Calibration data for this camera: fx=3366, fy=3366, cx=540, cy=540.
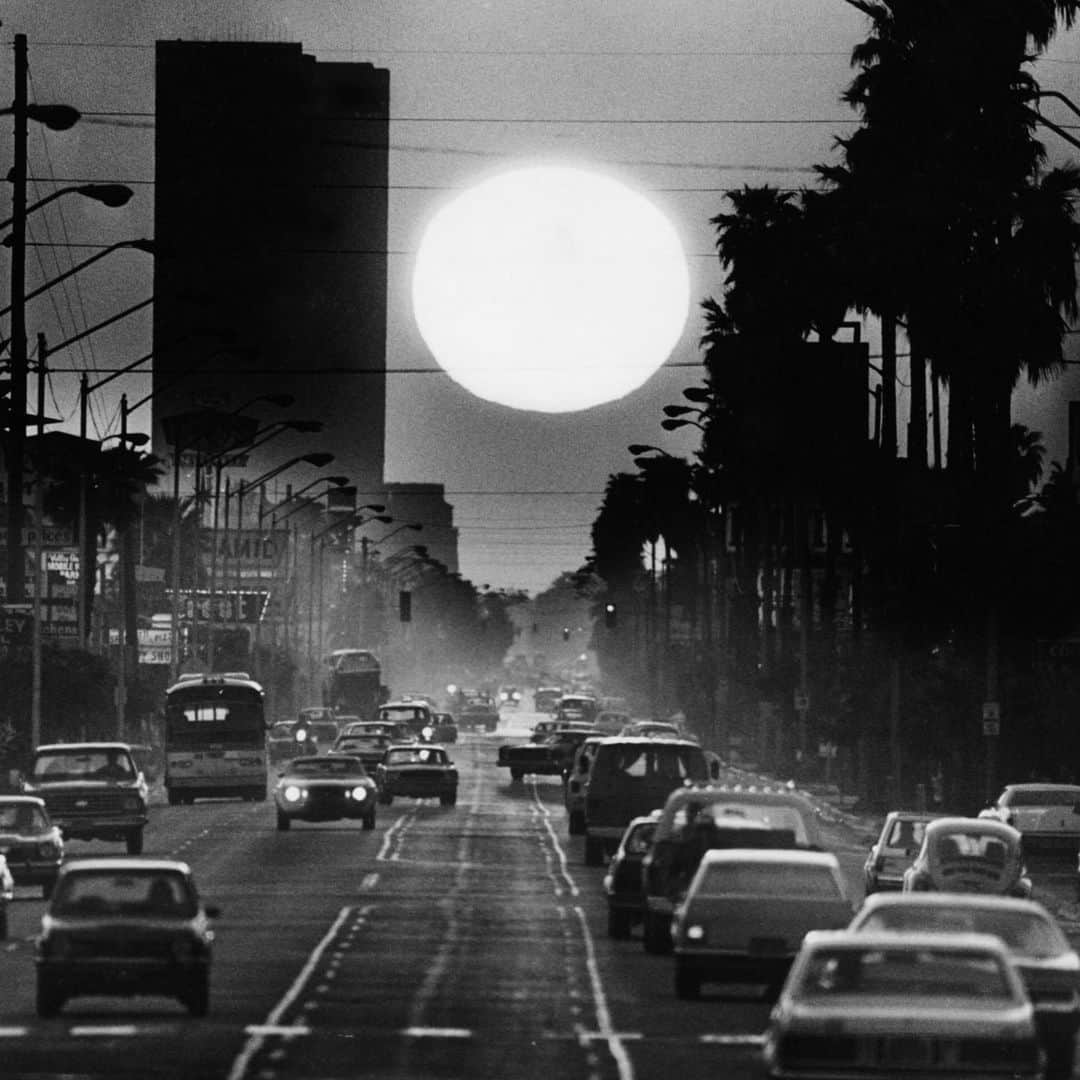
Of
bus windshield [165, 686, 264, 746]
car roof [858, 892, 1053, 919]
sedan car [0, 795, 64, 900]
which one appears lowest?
sedan car [0, 795, 64, 900]

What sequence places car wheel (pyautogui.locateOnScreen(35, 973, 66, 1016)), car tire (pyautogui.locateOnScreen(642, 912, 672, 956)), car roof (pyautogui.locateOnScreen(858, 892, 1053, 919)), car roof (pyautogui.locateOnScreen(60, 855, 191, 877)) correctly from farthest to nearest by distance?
car tire (pyautogui.locateOnScreen(642, 912, 672, 956)), car roof (pyautogui.locateOnScreen(60, 855, 191, 877)), car wheel (pyautogui.locateOnScreen(35, 973, 66, 1016)), car roof (pyautogui.locateOnScreen(858, 892, 1053, 919))

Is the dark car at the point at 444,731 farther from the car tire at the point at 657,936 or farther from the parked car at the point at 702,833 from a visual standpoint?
the car tire at the point at 657,936

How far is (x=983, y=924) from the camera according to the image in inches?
1022

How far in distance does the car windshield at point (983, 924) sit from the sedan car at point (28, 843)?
25.3 m

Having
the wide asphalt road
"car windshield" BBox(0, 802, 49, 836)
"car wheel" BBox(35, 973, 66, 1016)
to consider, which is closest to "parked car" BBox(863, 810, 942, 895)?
the wide asphalt road

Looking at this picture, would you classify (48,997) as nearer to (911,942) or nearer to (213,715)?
(911,942)

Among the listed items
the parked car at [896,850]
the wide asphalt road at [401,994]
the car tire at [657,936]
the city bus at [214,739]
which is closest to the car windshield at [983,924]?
the wide asphalt road at [401,994]

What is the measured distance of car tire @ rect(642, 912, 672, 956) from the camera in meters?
39.4

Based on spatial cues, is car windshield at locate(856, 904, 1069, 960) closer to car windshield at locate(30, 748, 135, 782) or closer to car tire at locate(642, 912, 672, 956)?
car tire at locate(642, 912, 672, 956)

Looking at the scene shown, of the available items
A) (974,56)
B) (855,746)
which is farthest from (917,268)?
(855,746)

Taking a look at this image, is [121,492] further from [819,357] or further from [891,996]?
[891,996]

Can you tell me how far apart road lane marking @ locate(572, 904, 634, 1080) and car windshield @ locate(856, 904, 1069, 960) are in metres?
2.24

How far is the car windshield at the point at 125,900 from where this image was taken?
101ft

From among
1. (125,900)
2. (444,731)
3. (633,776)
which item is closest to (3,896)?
(125,900)
